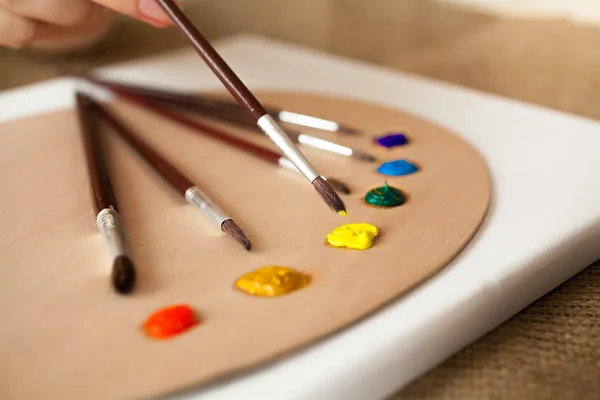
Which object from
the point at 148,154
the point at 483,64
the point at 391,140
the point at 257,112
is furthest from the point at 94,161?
the point at 483,64

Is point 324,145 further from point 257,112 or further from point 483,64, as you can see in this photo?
point 483,64

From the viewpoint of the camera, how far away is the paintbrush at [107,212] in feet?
1.39

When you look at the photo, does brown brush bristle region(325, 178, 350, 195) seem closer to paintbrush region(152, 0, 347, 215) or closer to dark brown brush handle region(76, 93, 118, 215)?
paintbrush region(152, 0, 347, 215)

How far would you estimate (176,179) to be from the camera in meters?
0.55

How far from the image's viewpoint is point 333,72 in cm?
86

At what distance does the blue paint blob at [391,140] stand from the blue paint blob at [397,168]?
5cm

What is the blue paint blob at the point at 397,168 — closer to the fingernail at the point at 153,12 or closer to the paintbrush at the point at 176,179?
the paintbrush at the point at 176,179

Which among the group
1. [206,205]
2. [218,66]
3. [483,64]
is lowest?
[206,205]

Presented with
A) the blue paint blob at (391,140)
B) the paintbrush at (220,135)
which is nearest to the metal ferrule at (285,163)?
the paintbrush at (220,135)

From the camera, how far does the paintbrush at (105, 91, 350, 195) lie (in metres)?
0.57

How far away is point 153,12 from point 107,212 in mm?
273

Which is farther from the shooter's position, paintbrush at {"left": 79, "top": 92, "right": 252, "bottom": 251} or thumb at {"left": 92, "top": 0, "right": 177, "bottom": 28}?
thumb at {"left": 92, "top": 0, "right": 177, "bottom": 28}

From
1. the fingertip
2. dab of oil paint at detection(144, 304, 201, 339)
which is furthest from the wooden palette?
the fingertip

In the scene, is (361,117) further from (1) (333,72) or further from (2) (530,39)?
(2) (530,39)
